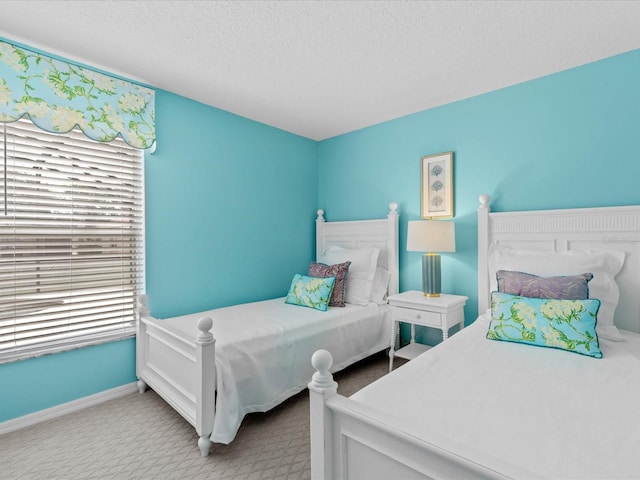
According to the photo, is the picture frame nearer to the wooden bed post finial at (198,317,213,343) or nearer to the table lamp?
the table lamp

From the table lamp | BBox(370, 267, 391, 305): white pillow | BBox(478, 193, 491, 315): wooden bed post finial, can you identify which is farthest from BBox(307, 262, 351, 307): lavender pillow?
BBox(478, 193, 491, 315): wooden bed post finial

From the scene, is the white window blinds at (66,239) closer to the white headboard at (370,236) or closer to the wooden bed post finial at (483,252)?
the white headboard at (370,236)

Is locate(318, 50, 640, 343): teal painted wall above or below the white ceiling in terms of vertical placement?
below

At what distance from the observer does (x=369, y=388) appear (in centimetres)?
131

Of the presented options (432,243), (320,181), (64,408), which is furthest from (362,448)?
(320,181)

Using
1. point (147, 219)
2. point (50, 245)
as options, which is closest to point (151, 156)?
point (147, 219)

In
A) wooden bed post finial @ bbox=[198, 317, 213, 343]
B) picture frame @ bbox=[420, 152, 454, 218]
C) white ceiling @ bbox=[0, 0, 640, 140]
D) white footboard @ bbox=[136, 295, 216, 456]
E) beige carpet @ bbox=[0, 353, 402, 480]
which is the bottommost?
beige carpet @ bbox=[0, 353, 402, 480]

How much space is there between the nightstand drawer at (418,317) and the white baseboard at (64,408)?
215 centimetres

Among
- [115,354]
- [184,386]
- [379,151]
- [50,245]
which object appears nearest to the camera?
[184,386]

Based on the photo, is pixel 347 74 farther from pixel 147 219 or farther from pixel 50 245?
pixel 50 245

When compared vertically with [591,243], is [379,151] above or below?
above

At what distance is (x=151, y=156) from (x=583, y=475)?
2959 mm

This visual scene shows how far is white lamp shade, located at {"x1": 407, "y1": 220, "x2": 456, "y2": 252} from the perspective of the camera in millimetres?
2666

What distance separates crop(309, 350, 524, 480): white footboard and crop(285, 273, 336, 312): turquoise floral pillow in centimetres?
160
